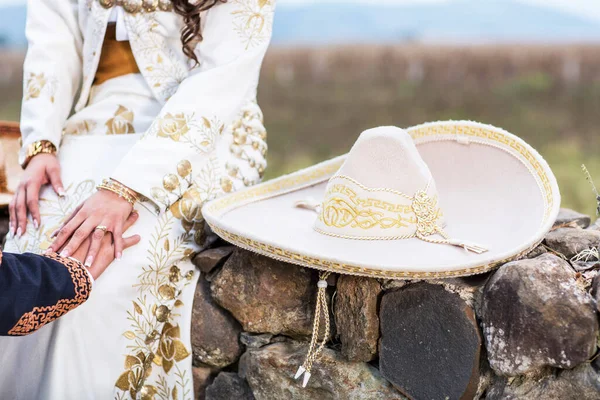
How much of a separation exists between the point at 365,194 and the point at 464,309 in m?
0.32

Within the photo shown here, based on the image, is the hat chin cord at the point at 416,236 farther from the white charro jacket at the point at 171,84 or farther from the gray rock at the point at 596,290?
the white charro jacket at the point at 171,84

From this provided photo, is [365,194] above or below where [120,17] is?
below

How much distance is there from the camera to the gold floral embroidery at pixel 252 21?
6.01 feet

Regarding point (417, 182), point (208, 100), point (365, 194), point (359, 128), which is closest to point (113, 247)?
point (208, 100)

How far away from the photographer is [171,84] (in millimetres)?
1902

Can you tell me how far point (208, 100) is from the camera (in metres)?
1.78

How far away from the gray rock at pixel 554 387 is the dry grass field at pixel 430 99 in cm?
297

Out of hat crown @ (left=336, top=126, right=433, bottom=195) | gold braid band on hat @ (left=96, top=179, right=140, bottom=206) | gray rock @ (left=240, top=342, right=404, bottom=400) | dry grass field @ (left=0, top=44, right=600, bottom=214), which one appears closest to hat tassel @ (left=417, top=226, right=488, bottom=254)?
hat crown @ (left=336, top=126, right=433, bottom=195)

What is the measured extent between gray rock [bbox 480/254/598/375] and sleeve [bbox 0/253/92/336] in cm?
85

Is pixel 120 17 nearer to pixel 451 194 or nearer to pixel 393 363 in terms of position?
pixel 451 194

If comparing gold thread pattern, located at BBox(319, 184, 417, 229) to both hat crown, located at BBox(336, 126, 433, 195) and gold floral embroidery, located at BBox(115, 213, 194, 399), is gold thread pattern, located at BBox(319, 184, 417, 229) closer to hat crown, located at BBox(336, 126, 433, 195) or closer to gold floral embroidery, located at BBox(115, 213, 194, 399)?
hat crown, located at BBox(336, 126, 433, 195)

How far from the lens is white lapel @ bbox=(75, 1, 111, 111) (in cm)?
187

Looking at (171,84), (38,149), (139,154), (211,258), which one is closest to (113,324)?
(211,258)

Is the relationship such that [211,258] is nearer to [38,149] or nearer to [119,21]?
[38,149]
